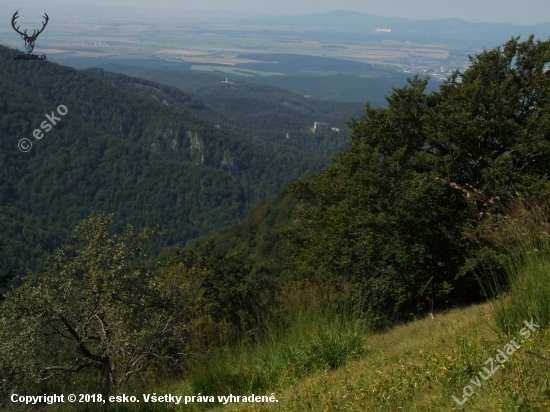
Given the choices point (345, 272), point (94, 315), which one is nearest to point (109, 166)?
point (345, 272)

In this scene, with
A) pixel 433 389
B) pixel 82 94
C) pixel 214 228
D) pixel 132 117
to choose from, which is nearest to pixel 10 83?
pixel 82 94

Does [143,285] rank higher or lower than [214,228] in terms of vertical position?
higher

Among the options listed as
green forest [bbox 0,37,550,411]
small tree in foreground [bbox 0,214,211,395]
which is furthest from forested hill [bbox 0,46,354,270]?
small tree in foreground [bbox 0,214,211,395]

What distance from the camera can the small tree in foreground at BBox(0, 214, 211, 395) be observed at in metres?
7.94

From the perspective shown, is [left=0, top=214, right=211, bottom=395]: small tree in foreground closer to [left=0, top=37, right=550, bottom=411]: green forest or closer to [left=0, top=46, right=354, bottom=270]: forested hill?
[left=0, top=37, right=550, bottom=411]: green forest

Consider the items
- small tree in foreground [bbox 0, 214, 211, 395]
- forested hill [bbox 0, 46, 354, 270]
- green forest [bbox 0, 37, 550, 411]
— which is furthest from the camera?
forested hill [bbox 0, 46, 354, 270]

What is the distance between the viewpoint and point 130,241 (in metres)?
10.8

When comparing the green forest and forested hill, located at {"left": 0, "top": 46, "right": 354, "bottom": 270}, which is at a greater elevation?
the green forest

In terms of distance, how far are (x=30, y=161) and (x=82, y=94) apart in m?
62.4

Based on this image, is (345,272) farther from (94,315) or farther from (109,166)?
(109,166)

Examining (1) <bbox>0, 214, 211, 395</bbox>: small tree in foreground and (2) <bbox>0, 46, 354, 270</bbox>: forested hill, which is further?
(2) <bbox>0, 46, 354, 270</bbox>: forested hill

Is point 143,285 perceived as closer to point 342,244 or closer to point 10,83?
point 342,244

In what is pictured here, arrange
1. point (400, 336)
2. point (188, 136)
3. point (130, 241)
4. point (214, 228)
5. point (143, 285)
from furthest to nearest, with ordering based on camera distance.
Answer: point (188, 136) → point (214, 228) → point (130, 241) → point (143, 285) → point (400, 336)

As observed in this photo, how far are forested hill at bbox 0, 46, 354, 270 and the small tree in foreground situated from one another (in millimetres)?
69208
